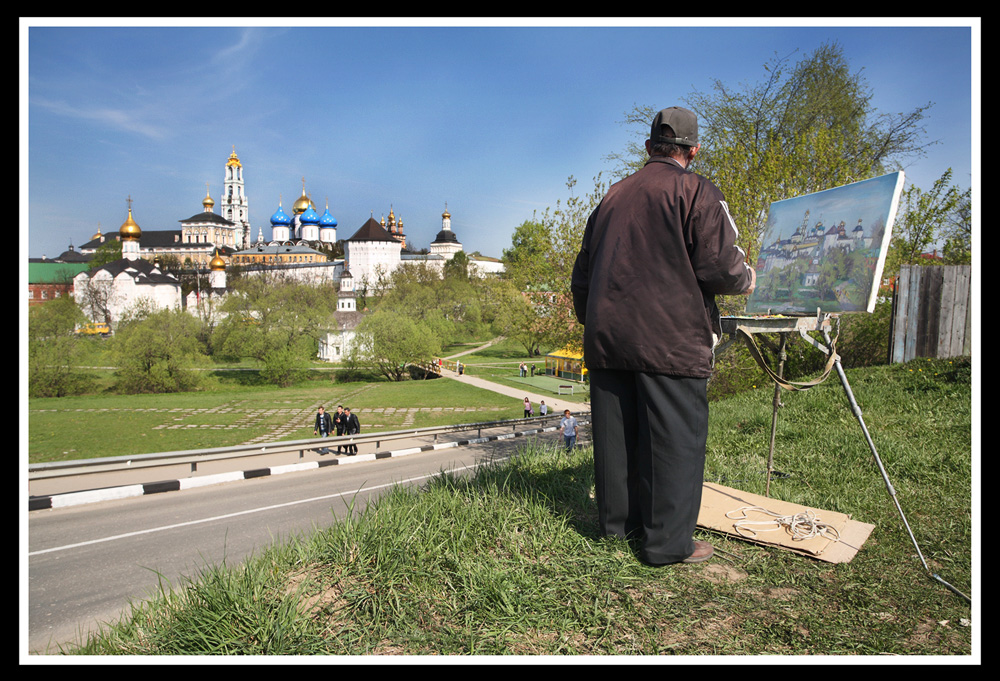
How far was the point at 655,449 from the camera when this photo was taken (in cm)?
249

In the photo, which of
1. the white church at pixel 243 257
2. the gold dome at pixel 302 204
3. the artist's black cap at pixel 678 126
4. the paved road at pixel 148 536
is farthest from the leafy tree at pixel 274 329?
the gold dome at pixel 302 204

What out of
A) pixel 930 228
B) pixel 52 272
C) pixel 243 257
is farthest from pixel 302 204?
pixel 930 228

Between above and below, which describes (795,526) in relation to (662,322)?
below

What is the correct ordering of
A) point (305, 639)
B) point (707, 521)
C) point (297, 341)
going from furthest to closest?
point (297, 341) < point (707, 521) < point (305, 639)

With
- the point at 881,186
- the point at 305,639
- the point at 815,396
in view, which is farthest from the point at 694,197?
the point at 815,396

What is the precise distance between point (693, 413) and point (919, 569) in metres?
1.35

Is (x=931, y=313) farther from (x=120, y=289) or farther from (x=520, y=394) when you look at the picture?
(x=120, y=289)

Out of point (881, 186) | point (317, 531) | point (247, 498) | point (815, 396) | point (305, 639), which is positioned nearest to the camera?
point (305, 639)

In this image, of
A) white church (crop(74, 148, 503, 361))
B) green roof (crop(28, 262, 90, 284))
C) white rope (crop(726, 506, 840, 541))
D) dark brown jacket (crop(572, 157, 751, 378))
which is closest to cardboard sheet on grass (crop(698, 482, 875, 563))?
white rope (crop(726, 506, 840, 541))

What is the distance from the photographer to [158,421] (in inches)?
1277

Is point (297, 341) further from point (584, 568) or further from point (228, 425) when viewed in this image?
point (584, 568)

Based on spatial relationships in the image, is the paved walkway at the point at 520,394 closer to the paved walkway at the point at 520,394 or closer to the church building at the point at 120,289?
the paved walkway at the point at 520,394

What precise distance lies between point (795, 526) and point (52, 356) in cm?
5506

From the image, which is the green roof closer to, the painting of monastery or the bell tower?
the bell tower
